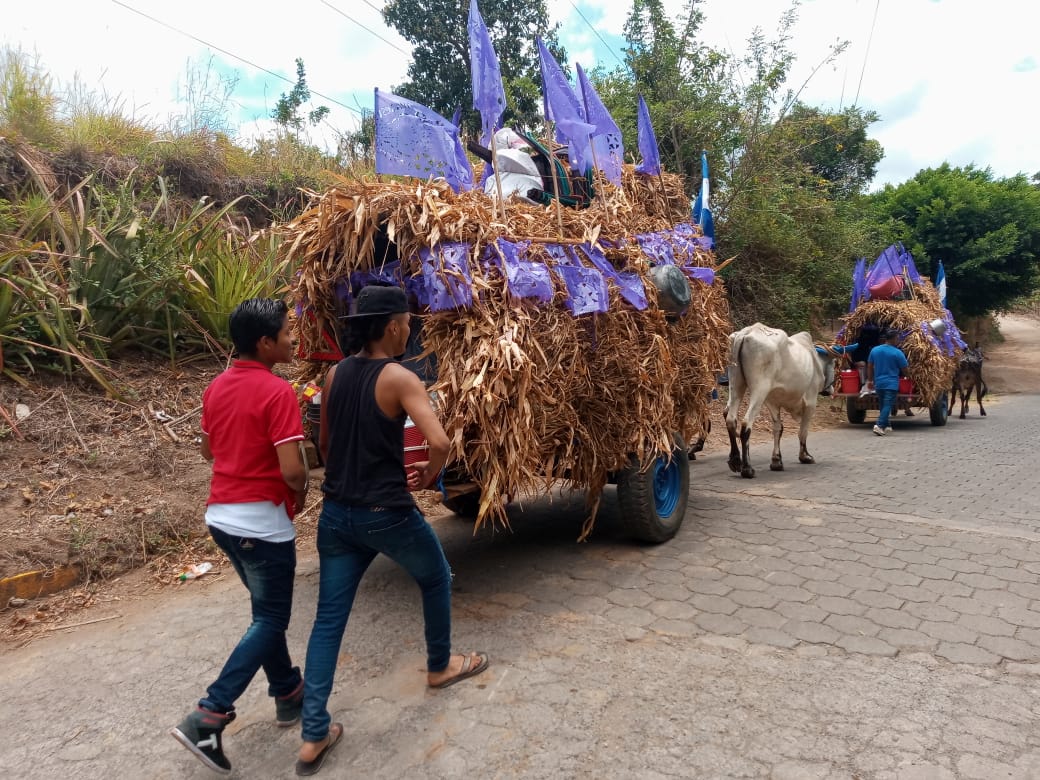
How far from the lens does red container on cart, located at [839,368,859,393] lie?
37.3 ft

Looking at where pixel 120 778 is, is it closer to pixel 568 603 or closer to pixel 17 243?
pixel 568 603

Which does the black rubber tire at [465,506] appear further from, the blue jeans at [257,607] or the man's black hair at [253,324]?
the man's black hair at [253,324]

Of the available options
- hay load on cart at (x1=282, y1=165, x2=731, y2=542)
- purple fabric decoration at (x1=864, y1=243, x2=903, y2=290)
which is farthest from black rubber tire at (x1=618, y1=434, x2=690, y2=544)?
purple fabric decoration at (x1=864, y1=243, x2=903, y2=290)

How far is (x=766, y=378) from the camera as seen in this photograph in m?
7.18

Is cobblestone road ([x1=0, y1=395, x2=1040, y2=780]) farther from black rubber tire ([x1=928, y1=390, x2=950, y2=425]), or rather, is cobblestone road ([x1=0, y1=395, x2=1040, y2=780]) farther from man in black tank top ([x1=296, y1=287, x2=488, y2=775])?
black rubber tire ([x1=928, y1=390, x2=950, y2=425])

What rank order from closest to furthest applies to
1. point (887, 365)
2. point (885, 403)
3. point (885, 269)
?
1. point (887, 365)
2. point (885, 403)
3. point (885, 269)

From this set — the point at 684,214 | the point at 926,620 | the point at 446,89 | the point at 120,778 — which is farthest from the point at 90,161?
the point at 446,89

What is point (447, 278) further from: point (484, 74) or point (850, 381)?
point (850, 381)

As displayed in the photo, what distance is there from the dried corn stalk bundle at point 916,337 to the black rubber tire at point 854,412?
3.28ft

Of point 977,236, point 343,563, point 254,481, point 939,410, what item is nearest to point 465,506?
point 343,563

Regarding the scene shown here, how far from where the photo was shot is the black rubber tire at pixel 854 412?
11.9 metres

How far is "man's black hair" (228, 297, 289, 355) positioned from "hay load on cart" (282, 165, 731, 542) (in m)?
0.97

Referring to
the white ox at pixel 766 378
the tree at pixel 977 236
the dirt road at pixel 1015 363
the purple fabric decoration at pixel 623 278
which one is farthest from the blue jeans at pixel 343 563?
the dirt road at pixel 1015 363

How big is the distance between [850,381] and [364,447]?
10.9 m
